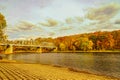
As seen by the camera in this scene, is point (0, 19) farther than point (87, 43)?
No

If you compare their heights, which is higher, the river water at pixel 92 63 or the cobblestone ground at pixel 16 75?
the cobblestone ground at pixel 16 75

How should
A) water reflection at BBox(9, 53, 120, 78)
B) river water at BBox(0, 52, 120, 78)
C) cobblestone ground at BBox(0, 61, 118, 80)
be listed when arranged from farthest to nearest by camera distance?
water reflection at BBox(9, 53, 120, 78) → river water at BBox(0, 52, 120, 78) → cobblestone ground at BBox(0, 61, 118, 80)

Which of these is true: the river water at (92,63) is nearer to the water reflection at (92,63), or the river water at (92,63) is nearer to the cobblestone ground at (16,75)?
the water reflection at (92,63)

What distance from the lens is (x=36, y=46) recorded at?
198 metres

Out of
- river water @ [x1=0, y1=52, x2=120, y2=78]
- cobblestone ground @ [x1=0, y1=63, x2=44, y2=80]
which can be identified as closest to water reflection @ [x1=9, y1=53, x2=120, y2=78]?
river water @ [x1=0, y1=52, x2=120, y2=78]

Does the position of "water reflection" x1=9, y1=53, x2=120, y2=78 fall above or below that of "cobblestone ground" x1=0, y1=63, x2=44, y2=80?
below

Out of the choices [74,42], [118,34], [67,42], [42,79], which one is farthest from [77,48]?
[42,79]

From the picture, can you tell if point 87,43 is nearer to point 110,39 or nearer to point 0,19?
point 110,39

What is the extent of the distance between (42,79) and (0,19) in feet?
273

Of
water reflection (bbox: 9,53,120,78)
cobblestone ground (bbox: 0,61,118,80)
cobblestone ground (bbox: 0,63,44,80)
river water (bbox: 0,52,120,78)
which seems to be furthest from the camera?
water reflection (bbox: 9,53,120,78)

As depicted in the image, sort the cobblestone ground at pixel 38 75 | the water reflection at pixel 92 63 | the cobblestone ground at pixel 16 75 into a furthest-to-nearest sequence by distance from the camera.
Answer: the water reflection at pixel 92 63 < the cobblestone ground at pixel 38 75 < the cobblestone ground at pixel 16 75

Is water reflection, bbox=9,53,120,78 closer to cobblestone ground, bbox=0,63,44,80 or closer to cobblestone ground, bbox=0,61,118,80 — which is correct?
cobblestone ground, bbox=0,61,118,80

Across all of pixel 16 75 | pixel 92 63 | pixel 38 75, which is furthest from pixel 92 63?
pixel 16 75

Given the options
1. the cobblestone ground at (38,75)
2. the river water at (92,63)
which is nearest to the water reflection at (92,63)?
the river water at (92,63)
